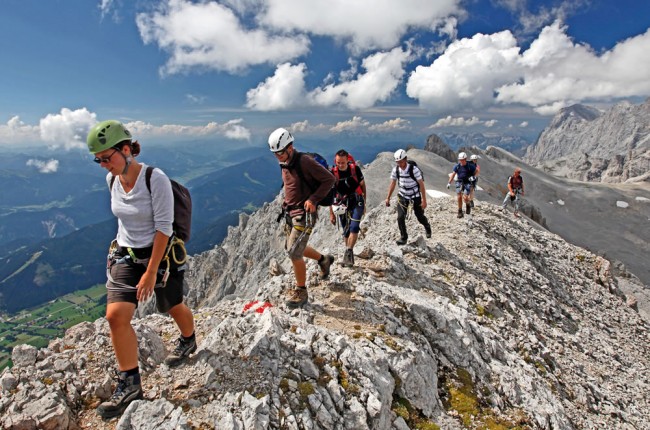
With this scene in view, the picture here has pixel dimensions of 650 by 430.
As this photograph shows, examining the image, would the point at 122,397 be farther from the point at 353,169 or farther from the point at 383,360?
the point at 353,169

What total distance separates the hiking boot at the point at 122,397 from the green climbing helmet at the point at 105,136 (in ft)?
11.3

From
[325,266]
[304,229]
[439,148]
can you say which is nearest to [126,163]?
[304,229]

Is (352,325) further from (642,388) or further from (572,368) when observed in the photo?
(642,388)

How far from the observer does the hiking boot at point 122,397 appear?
522cm

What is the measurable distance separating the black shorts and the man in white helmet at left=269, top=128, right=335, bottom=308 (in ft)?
10.5

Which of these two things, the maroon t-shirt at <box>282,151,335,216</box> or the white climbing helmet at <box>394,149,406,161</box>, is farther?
the white climbing helmet at <box>394,149,406,161</box>

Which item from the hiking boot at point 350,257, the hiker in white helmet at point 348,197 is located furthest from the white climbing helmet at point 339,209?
the hiking boot at point 350,257

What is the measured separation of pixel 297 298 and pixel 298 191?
2854 mm

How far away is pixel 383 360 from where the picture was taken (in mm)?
7465

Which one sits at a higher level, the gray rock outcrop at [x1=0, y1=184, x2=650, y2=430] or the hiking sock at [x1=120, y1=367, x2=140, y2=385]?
the hiking sock at [x1=120, y1=367, x2=140, y2=385]

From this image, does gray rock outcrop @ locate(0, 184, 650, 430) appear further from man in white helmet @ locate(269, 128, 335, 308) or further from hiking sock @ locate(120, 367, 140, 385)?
man in white helmet @ locate(269, 128, 335, 308)

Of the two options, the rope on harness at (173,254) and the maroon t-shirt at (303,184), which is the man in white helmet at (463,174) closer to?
the maroon t-shirt at (303,184)

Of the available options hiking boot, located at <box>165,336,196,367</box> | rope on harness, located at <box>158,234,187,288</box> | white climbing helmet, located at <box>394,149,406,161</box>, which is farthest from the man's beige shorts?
white climbing helmet, located at <box>394,149,406,161</box>

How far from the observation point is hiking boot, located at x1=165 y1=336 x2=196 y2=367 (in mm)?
6312
